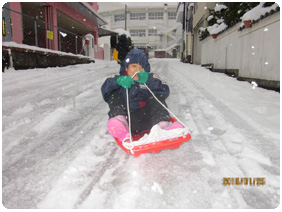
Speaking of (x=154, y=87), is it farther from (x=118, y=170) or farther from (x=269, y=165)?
(x=269, y=165)

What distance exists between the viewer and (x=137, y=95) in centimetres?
250

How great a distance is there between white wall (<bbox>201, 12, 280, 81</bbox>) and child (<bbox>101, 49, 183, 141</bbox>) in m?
3.22

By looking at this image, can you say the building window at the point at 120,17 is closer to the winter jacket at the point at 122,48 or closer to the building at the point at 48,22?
the building at the point at 48,22

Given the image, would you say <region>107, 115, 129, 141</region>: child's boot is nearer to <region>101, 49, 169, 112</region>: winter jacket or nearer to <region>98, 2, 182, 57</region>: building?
<region>101, 49, 169, 112</region>: winter jacket

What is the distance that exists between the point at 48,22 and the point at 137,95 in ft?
35.0

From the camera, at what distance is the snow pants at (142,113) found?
7.39 ft

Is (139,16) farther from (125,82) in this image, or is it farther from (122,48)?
(125,82)

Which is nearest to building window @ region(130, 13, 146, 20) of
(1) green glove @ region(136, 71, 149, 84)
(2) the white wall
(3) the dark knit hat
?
(2) the white wall

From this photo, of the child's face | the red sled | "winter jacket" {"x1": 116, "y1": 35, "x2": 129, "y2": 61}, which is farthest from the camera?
"winter jacket" {"x1": 116, "y1": 35, "x2": 129, "y2": 61}

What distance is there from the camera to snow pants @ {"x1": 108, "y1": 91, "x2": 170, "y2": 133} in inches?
88.7

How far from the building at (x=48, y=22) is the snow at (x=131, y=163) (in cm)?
643

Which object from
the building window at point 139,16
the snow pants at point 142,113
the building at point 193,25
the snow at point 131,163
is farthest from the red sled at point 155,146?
the building window at point 139,16

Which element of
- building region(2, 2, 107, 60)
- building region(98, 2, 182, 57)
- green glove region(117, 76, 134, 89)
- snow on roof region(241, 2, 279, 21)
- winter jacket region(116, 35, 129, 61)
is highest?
building region(98, 2, 182, 57)
